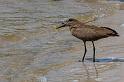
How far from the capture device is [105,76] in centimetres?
891

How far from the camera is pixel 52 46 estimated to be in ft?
42.4

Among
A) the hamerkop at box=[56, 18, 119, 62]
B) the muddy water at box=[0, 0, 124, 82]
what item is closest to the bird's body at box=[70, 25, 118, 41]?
the hamerkop at box=[56, 18, 119, 62]

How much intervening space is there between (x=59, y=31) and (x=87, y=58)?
511cm

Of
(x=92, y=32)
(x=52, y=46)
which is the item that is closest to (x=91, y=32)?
(x=92, y=32)

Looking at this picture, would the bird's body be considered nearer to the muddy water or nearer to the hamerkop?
the hamerkop

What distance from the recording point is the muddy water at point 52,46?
9.48 m

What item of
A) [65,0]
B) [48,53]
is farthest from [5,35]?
[65,0]

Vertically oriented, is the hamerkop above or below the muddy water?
above

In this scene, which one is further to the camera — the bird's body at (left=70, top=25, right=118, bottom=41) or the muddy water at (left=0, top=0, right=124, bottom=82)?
the bird's body at (left=70, top=25, right=118, bottom=41)

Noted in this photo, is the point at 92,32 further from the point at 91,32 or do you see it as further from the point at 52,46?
the point at 52,46

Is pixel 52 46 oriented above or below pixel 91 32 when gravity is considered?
below

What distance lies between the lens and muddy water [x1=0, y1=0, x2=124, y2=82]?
948 cm

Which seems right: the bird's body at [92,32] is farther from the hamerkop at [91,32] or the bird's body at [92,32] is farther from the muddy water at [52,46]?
the muddy water at [52,46]

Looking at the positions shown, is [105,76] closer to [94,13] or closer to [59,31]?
[59,31]
